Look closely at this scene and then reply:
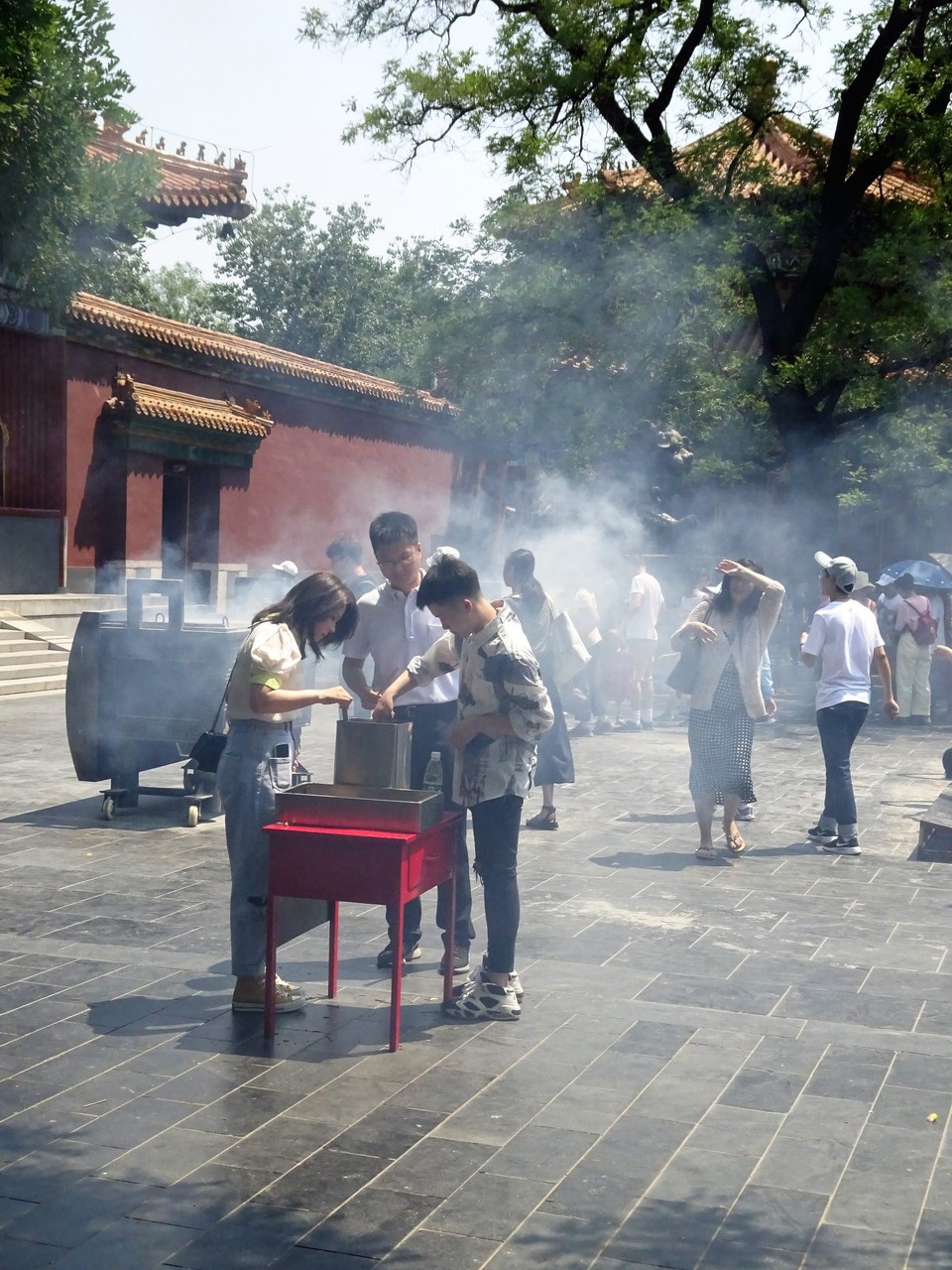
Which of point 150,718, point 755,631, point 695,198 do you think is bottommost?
point 150,718

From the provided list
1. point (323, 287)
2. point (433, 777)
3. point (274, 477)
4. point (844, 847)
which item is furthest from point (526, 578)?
point (323, 287)

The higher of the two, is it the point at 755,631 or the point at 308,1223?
the point at 755,631

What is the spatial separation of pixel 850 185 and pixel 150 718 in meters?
12.4

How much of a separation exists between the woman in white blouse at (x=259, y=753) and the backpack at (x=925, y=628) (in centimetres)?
1211

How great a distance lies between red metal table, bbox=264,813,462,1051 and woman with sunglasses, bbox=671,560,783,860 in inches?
139

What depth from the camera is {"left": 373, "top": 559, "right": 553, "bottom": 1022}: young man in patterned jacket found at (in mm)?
5324

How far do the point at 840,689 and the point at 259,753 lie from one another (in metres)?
4.47

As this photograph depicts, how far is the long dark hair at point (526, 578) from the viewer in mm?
9352

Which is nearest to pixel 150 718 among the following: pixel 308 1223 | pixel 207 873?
pixel 207 873

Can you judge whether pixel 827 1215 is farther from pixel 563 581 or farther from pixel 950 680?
pixel 563 581

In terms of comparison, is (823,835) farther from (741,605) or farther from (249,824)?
(249,824)

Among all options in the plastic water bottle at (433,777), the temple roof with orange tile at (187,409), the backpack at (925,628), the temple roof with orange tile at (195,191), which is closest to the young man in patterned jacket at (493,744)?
the plastic water bottle at (433,777)

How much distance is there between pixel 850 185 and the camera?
17.9m

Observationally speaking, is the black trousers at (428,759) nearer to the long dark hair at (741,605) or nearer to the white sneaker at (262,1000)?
the white sneaker at (262,1000)
